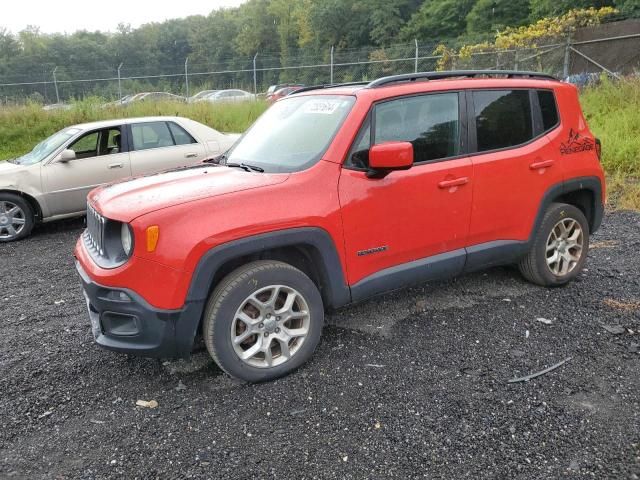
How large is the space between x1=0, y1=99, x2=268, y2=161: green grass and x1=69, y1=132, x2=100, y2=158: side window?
7117mm

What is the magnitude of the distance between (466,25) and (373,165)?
50740 mm

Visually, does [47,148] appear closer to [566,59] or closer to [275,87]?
[566,59]

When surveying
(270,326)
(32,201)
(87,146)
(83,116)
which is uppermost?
(87,146)

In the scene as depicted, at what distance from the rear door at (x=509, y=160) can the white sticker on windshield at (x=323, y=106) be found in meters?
1.06

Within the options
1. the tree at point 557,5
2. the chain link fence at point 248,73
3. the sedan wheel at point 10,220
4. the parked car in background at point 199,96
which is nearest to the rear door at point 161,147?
the sedan wheel at point 10,220

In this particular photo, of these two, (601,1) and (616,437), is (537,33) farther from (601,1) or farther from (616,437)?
(601,1)

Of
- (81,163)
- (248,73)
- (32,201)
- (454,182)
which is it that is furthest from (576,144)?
(248,73)

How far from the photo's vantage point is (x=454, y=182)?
12.2ft

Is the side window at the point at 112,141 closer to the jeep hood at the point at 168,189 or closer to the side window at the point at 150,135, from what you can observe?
the side window at the point at 150,135

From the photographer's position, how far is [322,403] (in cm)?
297

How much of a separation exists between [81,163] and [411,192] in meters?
5.64

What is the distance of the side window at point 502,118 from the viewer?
3938 millimetres

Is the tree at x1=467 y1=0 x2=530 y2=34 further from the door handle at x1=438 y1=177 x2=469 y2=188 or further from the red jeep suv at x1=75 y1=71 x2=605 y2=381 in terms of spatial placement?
the door handle at x1=438 y1=177 x2=469 y2=188

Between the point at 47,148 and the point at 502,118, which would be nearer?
the point at 502,118
